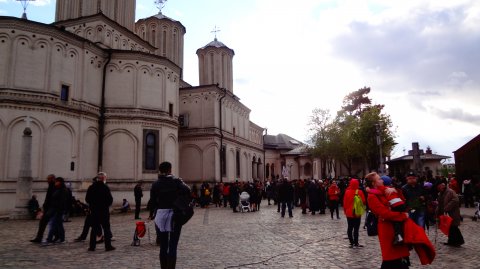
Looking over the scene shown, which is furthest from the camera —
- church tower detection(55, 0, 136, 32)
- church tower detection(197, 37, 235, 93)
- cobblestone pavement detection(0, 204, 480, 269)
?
church tower detection(197, 37, 235, 93)

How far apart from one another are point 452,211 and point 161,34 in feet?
121

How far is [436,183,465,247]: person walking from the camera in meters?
10.6

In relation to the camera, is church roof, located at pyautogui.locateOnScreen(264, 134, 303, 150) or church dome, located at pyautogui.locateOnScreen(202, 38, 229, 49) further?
church roof, located at pyautogui.locateOnScreen(264, 134, 303, 150)

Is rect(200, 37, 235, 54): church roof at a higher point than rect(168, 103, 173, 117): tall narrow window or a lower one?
higher

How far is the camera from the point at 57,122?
24.4 m

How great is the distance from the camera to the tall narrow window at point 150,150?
96.0ft

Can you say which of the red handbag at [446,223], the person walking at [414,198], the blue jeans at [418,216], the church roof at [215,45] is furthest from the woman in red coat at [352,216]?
the church roof at [215,45]

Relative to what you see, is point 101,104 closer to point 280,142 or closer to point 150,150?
point 150,150

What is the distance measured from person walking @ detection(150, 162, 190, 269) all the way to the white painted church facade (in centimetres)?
1857

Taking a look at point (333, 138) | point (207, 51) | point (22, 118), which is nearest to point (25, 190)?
point (22, 118)

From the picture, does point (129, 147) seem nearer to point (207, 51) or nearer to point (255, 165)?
point (207, 51)

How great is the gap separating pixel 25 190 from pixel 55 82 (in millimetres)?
7680

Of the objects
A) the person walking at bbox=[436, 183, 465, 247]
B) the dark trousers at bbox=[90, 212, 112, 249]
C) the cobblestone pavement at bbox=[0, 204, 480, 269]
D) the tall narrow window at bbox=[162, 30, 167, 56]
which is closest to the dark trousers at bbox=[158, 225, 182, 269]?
the cobblestone pavement at bbox=[0, 204, 480, 269]

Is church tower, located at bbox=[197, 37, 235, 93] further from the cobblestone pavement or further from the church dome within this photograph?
the cobblestone pavement
